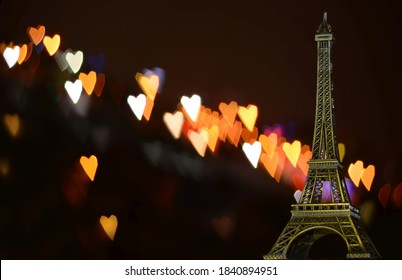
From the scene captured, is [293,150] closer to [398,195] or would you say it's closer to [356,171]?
[356,171]

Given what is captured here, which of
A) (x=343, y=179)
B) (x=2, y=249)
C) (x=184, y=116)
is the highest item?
(x=184, y=116)

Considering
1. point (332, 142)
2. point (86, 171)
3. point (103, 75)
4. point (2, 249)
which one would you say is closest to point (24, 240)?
point (2, 249)

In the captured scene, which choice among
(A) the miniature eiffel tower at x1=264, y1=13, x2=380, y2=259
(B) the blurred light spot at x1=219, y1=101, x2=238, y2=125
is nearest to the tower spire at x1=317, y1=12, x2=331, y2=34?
(A) the miniature eiffel tower at x1=264, y1=13, x2=380, y2=259

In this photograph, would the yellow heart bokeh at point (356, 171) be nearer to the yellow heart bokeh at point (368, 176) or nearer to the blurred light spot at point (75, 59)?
the yellow heart bokeh at point (368, 176)

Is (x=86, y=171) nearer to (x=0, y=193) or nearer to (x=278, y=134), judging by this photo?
(x=0, y=193)

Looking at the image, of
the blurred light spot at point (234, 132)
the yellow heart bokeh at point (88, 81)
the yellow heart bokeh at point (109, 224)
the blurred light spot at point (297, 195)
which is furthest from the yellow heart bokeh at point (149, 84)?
the blurred light spot at point (297, 195)

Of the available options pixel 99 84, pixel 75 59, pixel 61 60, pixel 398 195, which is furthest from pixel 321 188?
pixel 61 60
